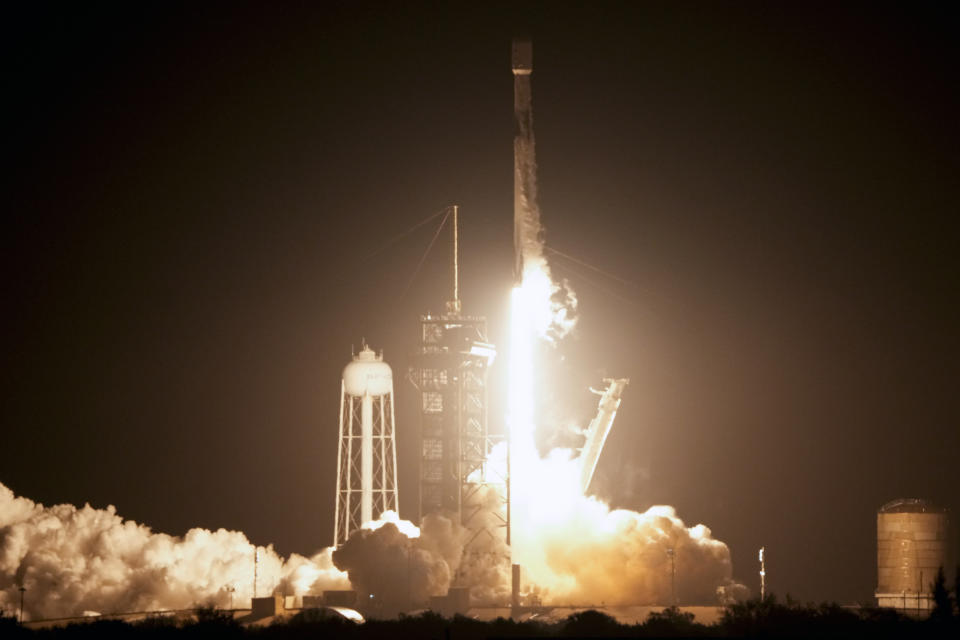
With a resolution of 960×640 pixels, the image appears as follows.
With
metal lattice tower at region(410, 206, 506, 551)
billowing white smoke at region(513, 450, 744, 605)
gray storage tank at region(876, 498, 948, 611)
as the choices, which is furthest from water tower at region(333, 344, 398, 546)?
gray storage tank at region(876, 498, 948, 611)

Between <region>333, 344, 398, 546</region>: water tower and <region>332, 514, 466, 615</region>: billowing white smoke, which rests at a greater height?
<region>333, 344, 398, 546</region>: water tower

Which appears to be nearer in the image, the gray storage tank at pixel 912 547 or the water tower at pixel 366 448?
the water tower at pixel 366 448

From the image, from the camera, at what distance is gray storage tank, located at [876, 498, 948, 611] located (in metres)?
86.7

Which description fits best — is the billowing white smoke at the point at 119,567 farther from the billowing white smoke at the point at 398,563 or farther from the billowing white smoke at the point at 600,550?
the billowing white smoke at the point at 600,550

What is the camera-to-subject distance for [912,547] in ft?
285

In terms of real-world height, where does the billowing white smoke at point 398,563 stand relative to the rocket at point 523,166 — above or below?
below

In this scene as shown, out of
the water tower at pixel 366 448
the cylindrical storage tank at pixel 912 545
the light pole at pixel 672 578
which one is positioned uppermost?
the water tower at pixel 366 448

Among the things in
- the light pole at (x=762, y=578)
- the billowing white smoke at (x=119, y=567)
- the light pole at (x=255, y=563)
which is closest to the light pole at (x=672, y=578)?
the light pole at (x=762, y=578)

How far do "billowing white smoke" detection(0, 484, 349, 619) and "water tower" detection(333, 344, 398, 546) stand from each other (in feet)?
7.39

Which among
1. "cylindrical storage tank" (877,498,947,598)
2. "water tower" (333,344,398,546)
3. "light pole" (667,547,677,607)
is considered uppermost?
"water tower" (333,344,398,546)

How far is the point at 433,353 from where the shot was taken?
80.4 m

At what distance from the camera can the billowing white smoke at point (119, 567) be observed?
8119 cm

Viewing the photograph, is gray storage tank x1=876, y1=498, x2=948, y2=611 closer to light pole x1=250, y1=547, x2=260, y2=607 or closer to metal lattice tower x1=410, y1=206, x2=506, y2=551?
metal lattice tower x1=410, y1=206, x2=506, y2=551

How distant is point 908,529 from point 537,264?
62.3ft
